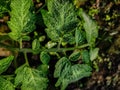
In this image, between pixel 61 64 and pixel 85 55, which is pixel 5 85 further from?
pixel 85 55

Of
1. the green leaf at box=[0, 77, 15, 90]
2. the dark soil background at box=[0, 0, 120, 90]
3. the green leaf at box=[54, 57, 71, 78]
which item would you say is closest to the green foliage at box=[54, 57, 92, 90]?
the green leaf at box=[54, 57, 71, 78]

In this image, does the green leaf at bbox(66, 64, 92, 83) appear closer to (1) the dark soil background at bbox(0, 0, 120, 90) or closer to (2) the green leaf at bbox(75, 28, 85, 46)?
(2) the green leaf at bbox(75, 28, 85, 46)

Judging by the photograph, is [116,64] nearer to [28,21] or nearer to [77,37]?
[77,37]

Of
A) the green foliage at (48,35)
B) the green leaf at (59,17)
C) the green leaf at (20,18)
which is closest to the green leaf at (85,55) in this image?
the green foliage at (48,35)

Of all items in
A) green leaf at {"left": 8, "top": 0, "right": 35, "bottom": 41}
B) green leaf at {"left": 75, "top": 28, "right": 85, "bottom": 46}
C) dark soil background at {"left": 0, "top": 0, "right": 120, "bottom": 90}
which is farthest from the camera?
Result: dark soil background at {"left": 0, "top": 0, "right": 120, "bottom": 90}

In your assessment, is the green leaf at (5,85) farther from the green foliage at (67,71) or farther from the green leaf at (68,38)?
the green leaf at (68,38)
